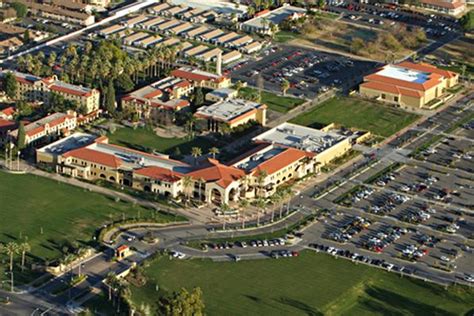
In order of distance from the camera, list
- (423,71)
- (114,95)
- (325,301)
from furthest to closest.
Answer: (423,71), (114,95), (325,301)

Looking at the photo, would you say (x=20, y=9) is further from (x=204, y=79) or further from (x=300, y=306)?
(x=300, y=306)

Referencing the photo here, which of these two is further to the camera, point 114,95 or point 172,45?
point 172,45

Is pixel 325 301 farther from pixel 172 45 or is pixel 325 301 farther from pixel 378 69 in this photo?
pixel 172 45

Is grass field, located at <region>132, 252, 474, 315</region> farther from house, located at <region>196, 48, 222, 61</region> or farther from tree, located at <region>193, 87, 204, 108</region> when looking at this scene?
house, located at <region>196, 48, 222, 61</region>

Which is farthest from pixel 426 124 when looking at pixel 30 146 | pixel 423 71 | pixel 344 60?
pixel 30 146

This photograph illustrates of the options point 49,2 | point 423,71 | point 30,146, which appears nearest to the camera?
point 30,146

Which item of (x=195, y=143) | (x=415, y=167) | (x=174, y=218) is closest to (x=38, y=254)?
(x=174, y=218)
